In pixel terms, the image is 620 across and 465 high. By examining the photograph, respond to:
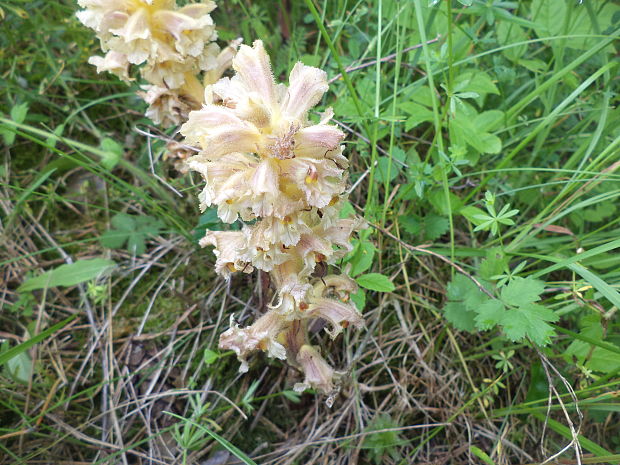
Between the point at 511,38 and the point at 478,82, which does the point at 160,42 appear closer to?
the point at 478,82

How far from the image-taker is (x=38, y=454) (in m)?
2.22

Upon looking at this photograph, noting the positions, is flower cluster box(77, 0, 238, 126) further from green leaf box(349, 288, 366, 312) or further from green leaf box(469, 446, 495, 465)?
green leaf box(469, 446, 495, 465)

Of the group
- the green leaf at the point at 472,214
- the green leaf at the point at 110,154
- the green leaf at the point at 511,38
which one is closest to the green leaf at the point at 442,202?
the green leaf at the point at 472,214

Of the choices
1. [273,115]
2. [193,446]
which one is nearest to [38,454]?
[193,446]

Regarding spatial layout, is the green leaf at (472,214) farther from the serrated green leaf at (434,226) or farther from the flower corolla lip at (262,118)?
the flower corolla lip at (262,118)

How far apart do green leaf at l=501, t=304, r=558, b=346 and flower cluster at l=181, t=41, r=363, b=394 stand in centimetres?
71

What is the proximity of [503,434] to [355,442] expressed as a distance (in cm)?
70

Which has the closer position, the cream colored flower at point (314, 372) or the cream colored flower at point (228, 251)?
the cream colored flower at point (228, 251)

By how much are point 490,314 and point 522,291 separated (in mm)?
159

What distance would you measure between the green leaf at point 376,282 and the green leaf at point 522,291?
466 millimetres

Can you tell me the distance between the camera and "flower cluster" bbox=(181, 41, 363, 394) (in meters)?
1.46

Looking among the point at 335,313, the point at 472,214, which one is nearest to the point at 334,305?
the point at 335,313

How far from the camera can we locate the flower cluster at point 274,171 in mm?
1458

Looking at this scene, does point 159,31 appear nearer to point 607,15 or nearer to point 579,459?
point 607,15
